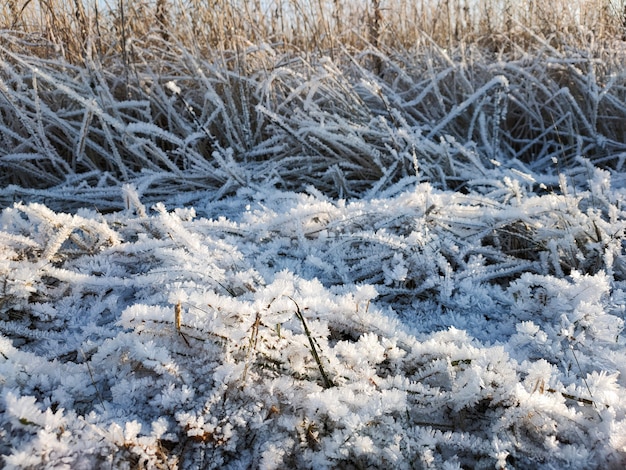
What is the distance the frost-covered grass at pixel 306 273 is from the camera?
698 mm

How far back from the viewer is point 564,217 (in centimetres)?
126

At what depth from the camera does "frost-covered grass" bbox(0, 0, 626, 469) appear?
0.70 metres

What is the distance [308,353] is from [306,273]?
42cm

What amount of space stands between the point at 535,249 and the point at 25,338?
43.7 inches

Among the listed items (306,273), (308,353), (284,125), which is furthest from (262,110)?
(308,353)

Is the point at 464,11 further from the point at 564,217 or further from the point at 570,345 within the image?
the point at 570,345

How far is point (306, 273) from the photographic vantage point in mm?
1213

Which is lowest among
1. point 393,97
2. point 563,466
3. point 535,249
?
point 563,466

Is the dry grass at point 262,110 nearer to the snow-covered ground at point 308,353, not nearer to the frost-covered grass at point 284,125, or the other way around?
the frost-covered grass at point 284,125

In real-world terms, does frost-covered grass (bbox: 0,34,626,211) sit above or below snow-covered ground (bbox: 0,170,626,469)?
above

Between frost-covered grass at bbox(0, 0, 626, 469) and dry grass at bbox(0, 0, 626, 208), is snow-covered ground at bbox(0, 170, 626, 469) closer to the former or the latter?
frost-covered grass at bbox(0, 0, 626, 469)

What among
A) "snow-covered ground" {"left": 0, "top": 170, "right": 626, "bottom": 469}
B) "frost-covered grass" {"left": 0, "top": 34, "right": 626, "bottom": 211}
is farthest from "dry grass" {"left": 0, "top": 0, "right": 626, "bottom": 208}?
"snow-covered ground" {"left": 0, "top": 170, "right": 626, "bottom": 469}

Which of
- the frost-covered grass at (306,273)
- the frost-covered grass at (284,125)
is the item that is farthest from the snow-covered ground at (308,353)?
the frost-covered grass at (284,125)

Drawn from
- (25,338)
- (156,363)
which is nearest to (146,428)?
(156,363)
